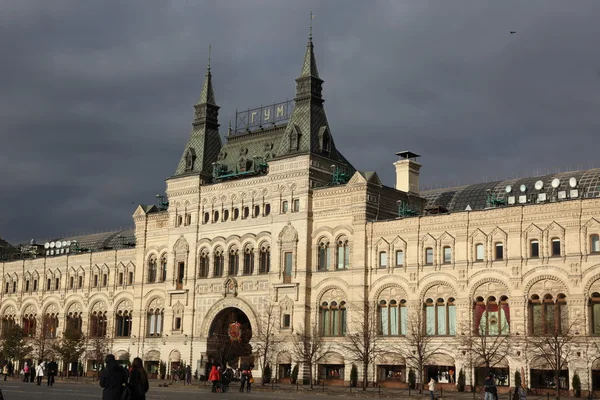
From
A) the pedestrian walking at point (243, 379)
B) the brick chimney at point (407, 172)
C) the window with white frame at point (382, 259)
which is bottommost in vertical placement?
the pedestrian walking at point (243, 379)

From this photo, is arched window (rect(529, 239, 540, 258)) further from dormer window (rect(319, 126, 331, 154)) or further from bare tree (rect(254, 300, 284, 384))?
bare tree (rect(254, 300, 284, 384))

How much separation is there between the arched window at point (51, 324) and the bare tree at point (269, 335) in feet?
120

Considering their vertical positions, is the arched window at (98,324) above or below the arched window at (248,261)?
below

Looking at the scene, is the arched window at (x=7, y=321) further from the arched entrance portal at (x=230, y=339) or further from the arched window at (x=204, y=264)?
the arched entrance portal at (x=230, y=339)

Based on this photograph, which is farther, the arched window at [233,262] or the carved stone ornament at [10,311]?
the carved stone ornament at [10,311]

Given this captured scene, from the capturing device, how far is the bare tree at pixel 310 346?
7381 centimetres

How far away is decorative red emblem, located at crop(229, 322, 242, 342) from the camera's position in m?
84.9

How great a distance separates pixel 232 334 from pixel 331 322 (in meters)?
12.5

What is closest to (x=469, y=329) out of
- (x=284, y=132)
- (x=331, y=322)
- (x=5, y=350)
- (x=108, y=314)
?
(x=331, y=322)

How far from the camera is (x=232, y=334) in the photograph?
85375mm

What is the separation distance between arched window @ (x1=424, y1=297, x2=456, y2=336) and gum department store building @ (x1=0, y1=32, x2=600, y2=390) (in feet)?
0.42

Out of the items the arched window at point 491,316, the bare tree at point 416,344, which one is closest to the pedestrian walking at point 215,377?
the bare tree at point 416,344

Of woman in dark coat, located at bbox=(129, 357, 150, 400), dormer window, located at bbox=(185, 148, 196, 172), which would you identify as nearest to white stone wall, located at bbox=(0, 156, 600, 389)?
dormer window, located at bbox=(185, 148, 196, 172)

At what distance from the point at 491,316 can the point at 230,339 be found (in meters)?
29.5
